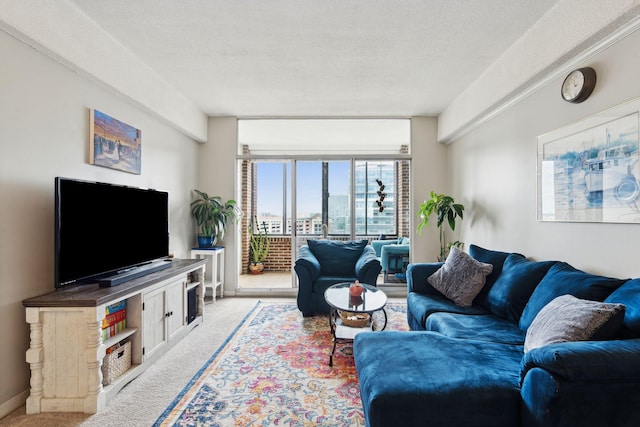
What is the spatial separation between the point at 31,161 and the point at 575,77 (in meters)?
3.92

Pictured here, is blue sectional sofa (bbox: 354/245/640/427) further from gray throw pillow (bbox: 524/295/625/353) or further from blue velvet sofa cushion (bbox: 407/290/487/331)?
blue velvet sofa cushion (bbox: 407/290/487/331)

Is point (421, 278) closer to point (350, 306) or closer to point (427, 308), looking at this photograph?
point (427, 308)

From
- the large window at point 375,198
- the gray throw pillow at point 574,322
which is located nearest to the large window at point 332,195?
the large window at point 375,198

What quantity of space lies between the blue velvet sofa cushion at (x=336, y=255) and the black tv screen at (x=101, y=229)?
199cm

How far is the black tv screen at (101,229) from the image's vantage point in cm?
205

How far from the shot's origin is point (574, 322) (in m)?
1.54

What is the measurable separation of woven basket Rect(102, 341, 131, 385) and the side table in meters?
1.94

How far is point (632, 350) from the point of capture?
50.8 inches

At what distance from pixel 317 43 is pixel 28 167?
94.4 inches

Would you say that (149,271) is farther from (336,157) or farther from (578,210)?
(578,210)

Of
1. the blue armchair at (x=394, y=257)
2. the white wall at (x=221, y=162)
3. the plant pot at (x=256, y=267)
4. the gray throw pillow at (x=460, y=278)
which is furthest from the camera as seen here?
the plant pot at (x=256, y=267)

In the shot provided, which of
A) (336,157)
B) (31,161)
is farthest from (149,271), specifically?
(336,157)

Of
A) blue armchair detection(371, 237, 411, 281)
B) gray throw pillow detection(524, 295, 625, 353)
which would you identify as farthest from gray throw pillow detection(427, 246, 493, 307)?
blue armchair detection(371, 237, 411, 281)

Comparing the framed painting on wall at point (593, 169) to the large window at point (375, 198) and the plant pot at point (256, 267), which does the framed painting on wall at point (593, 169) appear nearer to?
the large window at point (375, 198)
